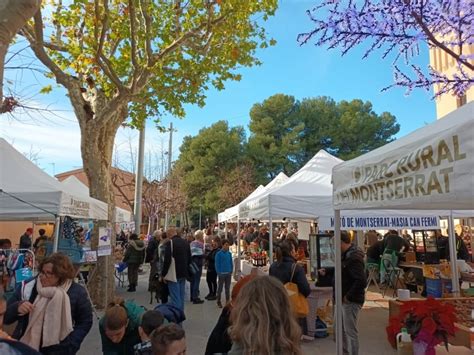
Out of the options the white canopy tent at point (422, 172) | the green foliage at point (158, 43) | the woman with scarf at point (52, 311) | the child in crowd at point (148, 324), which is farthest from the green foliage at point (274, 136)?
the child in crowd at point (148, 324)

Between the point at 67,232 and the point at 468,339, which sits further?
the point at 67,232

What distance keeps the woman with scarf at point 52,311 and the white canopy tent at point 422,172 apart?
2.52m

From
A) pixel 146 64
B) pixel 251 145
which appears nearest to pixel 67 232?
pixel 146 64

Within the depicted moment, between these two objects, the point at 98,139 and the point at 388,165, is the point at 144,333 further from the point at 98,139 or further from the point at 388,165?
the point at 98,139

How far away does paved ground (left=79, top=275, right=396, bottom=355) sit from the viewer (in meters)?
5.67

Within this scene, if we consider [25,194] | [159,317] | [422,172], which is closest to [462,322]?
[422,172]

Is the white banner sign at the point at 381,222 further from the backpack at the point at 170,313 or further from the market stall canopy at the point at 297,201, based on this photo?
the backpack at the point at 170,313

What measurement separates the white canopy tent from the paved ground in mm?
2827

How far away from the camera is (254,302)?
195 cm

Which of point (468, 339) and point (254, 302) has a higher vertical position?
point (254, 302)

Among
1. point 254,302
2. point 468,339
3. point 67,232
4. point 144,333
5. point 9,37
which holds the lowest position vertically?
point 468,339

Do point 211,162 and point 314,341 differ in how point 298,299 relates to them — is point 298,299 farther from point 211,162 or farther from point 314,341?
point 211,162

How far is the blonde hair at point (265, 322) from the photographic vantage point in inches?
72.8

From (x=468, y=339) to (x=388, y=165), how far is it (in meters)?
2.87
